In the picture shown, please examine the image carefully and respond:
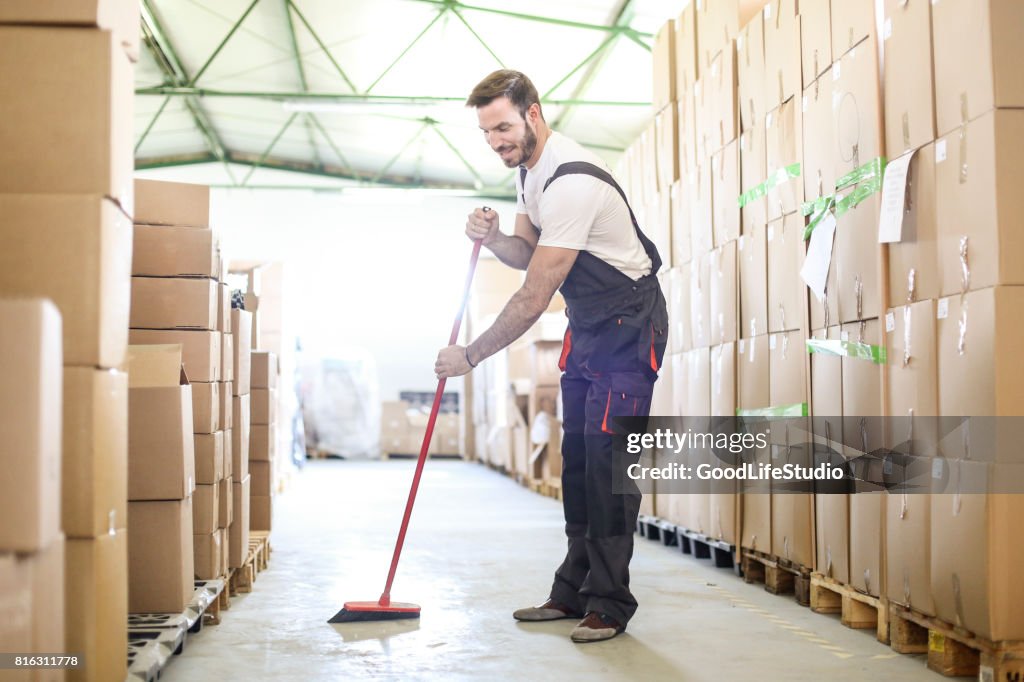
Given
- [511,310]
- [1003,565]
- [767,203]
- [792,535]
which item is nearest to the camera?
[1003,565]

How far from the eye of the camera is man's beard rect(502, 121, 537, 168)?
12.0 feet

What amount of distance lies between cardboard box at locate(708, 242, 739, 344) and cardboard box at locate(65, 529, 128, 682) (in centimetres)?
317

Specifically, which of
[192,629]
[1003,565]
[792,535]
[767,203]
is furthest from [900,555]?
[192,629]

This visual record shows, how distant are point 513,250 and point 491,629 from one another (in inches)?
54.5

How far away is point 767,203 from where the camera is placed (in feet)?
14.6

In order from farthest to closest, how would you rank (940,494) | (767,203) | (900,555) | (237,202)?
1. (237,202)
2. (767,203)
3. (900,555)
4. (940,494)

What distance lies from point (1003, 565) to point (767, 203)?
209 cm

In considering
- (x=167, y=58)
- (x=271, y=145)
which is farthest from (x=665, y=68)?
(x=271, y=145)

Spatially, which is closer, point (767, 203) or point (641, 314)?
point (641, 314)

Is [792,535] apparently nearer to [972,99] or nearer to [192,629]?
[972,99]

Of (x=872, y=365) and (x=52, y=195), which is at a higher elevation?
(x=52, y=195)

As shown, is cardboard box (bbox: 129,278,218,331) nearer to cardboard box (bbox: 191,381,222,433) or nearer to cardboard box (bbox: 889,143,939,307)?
cardboard box (bbox: 191,381,222,433)

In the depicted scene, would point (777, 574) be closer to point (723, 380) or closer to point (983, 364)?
point (723, 380)

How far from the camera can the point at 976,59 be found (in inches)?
111
